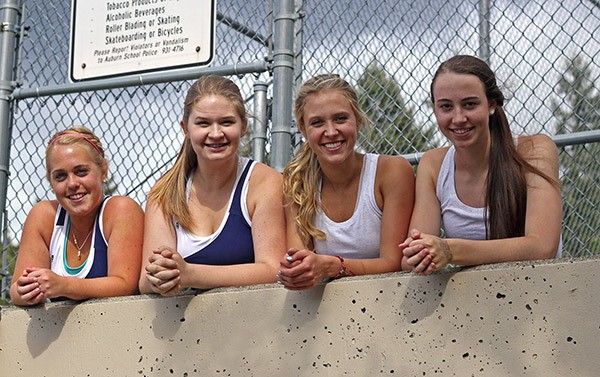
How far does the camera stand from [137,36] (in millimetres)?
3961

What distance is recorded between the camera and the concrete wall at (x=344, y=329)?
234 centimetres

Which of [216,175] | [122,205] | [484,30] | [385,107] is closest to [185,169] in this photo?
[216,175]

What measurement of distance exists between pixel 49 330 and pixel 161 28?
4.59ft

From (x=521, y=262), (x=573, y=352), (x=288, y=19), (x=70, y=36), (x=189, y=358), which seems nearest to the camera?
(x=573, y=352)

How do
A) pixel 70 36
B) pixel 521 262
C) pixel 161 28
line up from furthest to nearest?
1. pixel 70 36
2. pixel 161 28
3. pixel 521 262

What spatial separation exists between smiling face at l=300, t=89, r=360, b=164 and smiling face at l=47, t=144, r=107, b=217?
884 mm

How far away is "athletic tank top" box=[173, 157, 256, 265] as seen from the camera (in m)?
3.11

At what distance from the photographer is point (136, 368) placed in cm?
298

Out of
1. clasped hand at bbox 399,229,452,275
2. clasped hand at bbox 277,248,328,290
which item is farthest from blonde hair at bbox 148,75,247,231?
clasped hand at bbox 399,229,452,275

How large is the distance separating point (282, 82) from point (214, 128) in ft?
1.49

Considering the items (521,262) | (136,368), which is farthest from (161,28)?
(521,262)

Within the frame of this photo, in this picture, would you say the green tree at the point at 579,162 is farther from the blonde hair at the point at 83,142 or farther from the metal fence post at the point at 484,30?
the blonde hair at the point at 83,142

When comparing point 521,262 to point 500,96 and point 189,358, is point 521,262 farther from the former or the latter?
point 189,358

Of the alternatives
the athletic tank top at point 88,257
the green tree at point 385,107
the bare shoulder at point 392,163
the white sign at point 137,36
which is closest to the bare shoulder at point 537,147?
the bare shoulder at point 392,163
